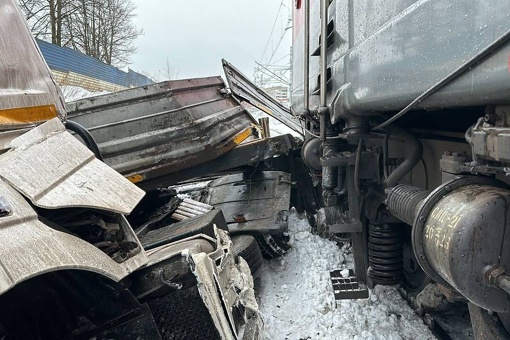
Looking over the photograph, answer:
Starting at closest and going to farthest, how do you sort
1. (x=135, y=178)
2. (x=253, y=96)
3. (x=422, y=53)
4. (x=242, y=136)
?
(x=422, y=53) < (x=135, y=178) < (x=242, y=136) < (x=253, y=96)

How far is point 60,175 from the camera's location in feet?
5.67

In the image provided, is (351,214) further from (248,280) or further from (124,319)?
(124,319)

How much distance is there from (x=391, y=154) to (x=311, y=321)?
142 cm

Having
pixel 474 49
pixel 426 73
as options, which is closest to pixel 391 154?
pixel 426 73

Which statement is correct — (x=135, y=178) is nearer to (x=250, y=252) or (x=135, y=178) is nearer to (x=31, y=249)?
(x=250, y=252)

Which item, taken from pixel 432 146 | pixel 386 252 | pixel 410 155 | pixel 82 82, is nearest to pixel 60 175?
pixel 410 155

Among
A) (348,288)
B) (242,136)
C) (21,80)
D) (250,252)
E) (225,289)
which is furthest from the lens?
(242,136)

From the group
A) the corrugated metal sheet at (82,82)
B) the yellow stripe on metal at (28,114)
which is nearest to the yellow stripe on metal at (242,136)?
the yellow stripe on metal at (28,114)

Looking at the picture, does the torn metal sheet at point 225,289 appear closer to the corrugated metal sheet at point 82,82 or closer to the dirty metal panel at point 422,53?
the dirty metal panel at point 422,53

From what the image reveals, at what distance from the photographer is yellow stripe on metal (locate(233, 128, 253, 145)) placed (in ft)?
18.7

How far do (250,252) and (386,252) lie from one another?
1.37 meters

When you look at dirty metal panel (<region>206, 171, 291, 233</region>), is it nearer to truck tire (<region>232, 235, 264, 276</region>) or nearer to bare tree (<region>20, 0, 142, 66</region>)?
truck tire (<region>232, 235, 264, 276</region>)

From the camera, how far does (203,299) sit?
209cm

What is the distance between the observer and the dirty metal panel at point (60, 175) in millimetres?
1534
